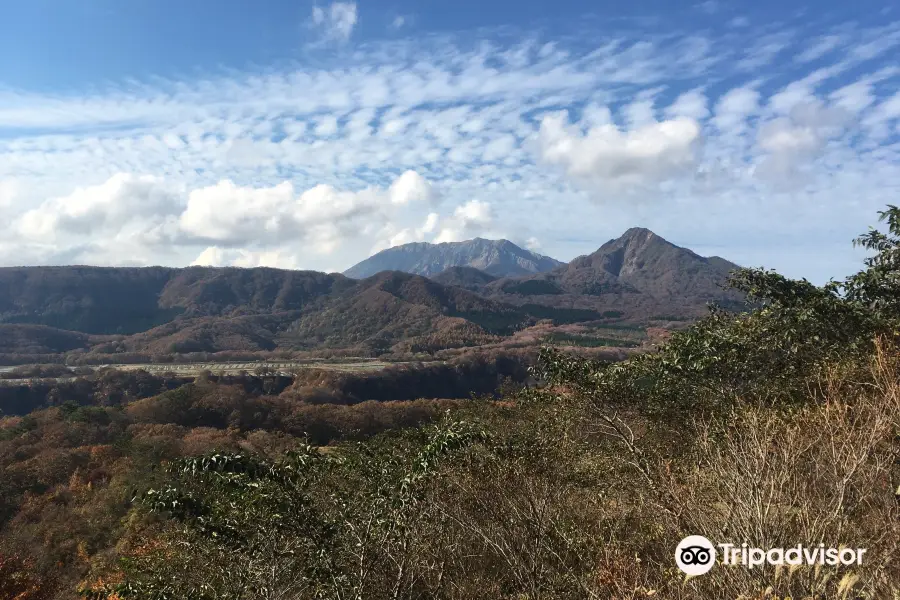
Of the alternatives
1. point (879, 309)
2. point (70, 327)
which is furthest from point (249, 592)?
point (70, 327)

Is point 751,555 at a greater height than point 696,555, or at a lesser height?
greater

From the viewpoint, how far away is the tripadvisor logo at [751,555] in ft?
15.6

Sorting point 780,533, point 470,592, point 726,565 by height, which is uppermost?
point 780,533

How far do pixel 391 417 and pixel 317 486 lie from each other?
38.7m

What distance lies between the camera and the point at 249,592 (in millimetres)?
7023

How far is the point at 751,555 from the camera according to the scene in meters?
4.78

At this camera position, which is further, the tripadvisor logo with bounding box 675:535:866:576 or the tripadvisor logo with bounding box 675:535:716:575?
the tripadvisor logo with bounding box 675:535:716:575

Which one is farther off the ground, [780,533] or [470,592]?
[780,533]

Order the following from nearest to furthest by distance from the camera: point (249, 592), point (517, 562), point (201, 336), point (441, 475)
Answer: point (249, 592) < point (517, 562) < point (441, 475) < point (201, 336)

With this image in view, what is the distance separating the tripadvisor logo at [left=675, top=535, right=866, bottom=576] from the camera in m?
4.76

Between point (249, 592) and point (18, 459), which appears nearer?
point (249, 592)

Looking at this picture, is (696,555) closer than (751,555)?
No

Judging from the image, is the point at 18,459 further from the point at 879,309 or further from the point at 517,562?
the point at 879,309

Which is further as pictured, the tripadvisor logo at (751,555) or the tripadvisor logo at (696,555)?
the tripadvisor logo at (696,555)
